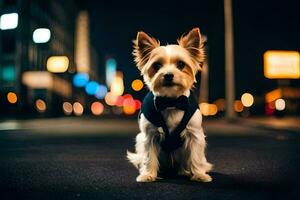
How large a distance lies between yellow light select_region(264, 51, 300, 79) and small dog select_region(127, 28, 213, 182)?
31181mm

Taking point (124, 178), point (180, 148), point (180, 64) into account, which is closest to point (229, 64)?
point (124, 178)

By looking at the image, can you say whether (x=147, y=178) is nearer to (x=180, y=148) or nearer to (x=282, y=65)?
(x=180, y=148)

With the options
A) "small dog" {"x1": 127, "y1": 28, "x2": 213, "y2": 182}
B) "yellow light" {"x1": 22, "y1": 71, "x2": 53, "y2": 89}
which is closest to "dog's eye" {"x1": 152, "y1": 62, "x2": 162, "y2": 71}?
"small dog" {"x1": 127, "y1": 28, "x2": 213, "y2": 182}

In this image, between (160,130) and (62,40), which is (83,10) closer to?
(62,40)

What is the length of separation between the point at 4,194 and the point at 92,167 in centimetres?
242

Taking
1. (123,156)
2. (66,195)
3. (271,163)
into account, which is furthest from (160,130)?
(123,156)

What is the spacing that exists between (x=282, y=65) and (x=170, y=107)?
32459 mm

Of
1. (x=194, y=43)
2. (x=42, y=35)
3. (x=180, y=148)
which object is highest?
(x=42, y=35)

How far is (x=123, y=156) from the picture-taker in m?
8.84

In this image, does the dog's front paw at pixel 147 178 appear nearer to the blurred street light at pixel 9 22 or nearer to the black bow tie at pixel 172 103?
the black bow tie at pixel 172 103

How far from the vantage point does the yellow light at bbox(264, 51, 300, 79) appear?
117 feet

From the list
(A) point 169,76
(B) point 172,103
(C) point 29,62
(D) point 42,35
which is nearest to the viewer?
(A) point 169,76

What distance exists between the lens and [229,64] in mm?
26297

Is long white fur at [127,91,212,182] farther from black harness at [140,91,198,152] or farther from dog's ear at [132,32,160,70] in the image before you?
dog's ear at [132,32,160,70]
